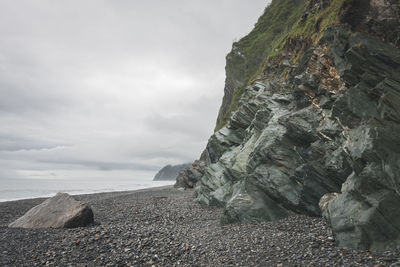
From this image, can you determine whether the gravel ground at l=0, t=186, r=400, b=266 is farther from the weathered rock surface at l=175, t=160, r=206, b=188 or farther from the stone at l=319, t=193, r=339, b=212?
the weathered rock surface at l=175, t=160, r=206, b=188

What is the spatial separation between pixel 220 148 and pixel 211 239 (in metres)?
23.5

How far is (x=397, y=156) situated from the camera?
32.0ft

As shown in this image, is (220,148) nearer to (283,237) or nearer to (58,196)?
(58,196)

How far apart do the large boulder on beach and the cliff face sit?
1081 centimetres

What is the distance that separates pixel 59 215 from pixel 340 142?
66.7 feet

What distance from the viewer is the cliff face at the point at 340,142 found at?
9938 millimetres

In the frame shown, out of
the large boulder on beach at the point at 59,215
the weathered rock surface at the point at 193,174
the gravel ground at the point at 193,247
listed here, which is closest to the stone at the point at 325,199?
the gravel ground at the point at 193,247

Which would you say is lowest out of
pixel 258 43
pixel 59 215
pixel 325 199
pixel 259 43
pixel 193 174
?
pixel 59 215

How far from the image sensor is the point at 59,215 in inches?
720

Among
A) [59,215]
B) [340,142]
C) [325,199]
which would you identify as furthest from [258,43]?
[59,215]

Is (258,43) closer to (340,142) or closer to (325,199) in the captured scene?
(340,142)

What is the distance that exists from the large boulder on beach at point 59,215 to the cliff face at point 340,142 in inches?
426

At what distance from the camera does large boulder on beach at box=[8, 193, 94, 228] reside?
17.7 metres

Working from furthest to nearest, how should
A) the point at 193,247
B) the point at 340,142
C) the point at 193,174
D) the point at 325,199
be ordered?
the point at 193,174 < the point at 340,142 < the point at 325,199 < the point at 193,247
